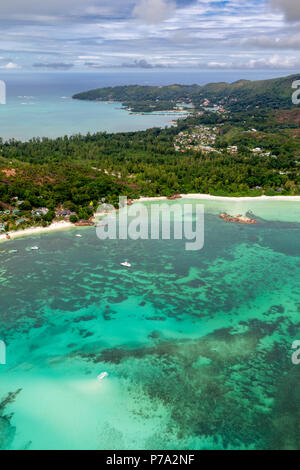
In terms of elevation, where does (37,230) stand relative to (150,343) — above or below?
above

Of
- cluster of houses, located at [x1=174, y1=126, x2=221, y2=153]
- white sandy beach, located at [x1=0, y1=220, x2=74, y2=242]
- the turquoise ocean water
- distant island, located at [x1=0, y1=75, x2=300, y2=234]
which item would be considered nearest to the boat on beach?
the turquoise ocean water

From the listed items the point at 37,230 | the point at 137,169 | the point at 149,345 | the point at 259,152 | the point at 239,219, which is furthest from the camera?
the point at 259,152

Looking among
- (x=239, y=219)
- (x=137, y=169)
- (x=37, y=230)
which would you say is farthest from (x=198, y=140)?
(x=37, y=230)

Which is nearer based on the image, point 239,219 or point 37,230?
point 37,230

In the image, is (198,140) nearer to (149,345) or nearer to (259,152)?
(259,152)

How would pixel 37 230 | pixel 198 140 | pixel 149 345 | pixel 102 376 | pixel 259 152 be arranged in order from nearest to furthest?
pixel 102 376, pixel 149 345, pixel 37 230, pixel 259 152, pixel 198 140

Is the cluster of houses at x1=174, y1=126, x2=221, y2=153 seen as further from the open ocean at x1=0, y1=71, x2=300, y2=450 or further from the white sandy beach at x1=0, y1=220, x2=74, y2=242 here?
A: the open ocean at x1=0, y1=71, x2=300, y2=450

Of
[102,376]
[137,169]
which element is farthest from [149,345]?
[137,169]

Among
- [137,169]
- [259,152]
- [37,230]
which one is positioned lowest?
[37,230]
